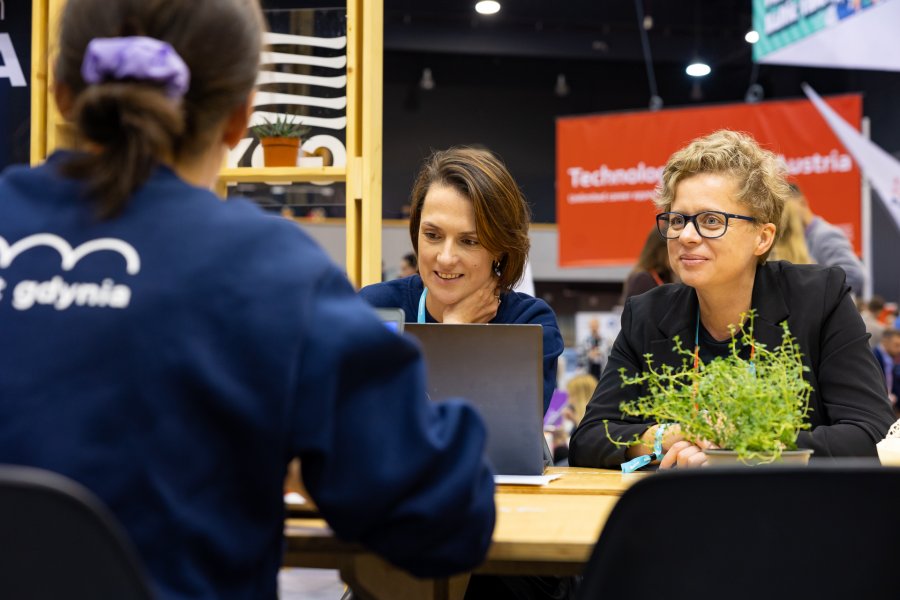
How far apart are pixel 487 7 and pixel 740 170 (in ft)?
35.0

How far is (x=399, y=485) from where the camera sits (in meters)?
1.02

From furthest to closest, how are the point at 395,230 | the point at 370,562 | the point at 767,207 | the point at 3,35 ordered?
the point at 395,230 → the point at 3,35 → the point at 767,207 → the point at 370,562

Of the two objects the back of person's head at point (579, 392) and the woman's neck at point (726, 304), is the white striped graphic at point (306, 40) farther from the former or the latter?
the back of person's head at point (579, 392)

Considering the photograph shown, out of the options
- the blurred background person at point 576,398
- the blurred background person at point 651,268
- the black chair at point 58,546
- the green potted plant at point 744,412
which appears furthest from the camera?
the blurred background person at point 576,398

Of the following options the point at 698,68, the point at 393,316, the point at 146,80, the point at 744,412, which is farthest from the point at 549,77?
the point at 146,80

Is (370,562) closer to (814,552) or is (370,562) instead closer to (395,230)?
(814,552)

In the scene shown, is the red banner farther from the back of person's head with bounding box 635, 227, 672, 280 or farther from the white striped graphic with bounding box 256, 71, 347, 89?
the white striped graphic with bounding box 256, 71, 347, 89

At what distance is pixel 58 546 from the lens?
2.69ft

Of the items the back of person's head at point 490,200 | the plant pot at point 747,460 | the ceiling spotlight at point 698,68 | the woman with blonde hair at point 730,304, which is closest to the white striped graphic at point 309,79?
the back of person's head at point 490,200

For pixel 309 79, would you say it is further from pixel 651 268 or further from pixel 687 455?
pixel 687 455

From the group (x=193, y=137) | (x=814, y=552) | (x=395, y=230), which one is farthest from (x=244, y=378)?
(x=395, y=230)

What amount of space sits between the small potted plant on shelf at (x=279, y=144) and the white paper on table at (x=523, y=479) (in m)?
1.61

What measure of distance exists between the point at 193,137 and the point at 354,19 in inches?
82.1

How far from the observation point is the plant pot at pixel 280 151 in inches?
122
